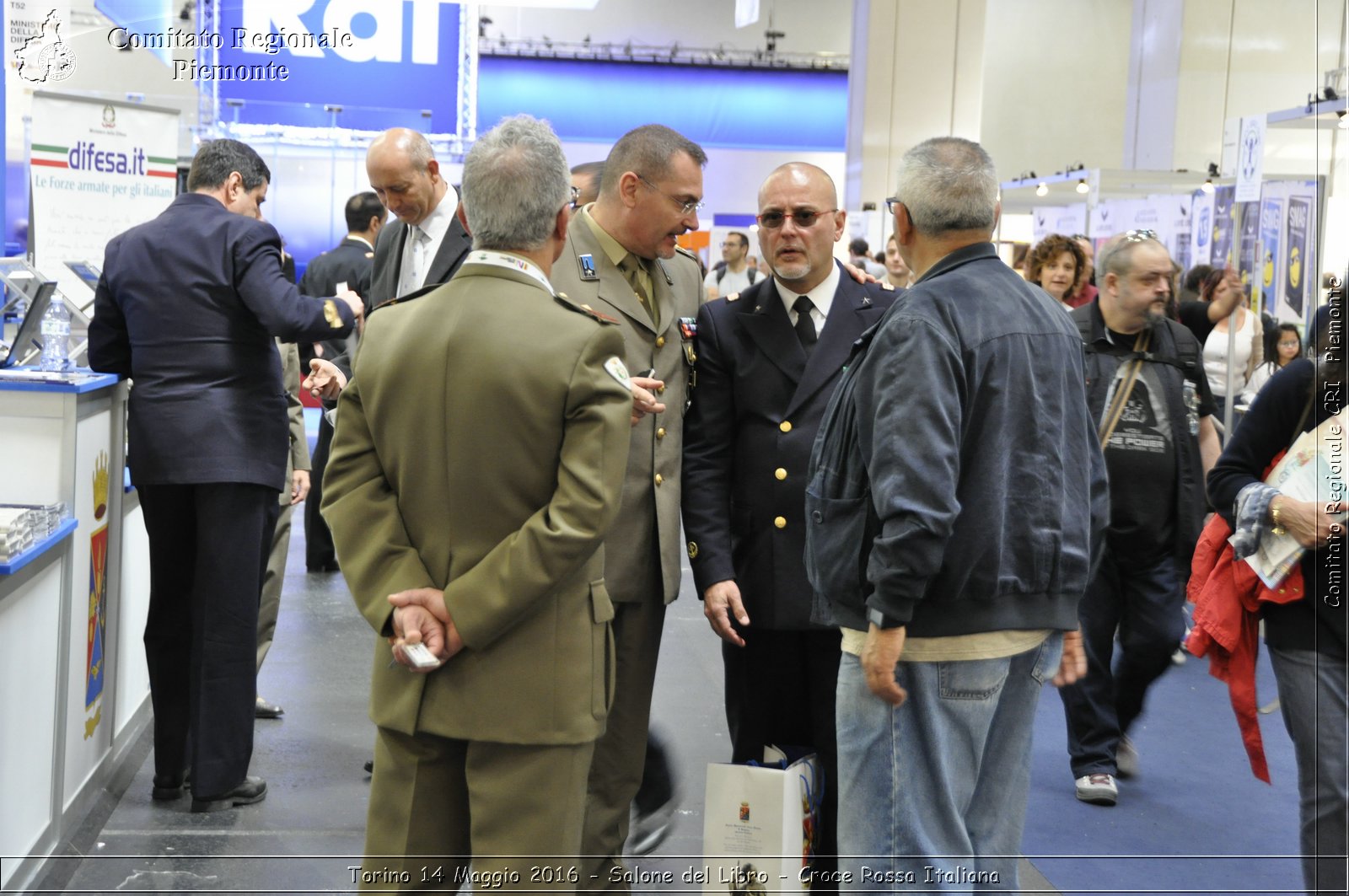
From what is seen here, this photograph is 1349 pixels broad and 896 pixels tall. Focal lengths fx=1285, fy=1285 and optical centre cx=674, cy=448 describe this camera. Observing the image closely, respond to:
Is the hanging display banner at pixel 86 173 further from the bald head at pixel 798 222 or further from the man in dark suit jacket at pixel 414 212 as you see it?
the bald head at pixel 798 222

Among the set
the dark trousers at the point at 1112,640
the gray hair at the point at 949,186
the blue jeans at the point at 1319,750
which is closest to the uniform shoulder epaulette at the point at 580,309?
the gray hair at the point at 949,186

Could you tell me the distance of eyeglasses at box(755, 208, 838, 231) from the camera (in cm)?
273

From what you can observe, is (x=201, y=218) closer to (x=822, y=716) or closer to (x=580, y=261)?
(x=580, y=261)

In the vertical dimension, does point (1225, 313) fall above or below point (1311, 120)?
below

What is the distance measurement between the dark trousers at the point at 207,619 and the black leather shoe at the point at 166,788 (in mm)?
22

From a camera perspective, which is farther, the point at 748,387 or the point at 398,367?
the point at 748,387

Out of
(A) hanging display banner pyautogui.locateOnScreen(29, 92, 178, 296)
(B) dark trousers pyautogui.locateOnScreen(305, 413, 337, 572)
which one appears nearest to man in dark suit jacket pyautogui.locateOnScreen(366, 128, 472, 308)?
(A) hanging display banner pyautogui.locateOnScreen(29, 92, 178, 296)

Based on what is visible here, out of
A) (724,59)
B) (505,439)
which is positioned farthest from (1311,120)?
(724,59)

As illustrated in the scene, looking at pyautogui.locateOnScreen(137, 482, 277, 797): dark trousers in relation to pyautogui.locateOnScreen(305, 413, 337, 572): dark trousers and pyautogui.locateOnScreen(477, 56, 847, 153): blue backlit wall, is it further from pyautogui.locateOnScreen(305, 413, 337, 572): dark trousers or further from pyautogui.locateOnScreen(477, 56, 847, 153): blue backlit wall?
pyautogui.locateOnScreen(477, 56, 847, 153): blue backlit wall

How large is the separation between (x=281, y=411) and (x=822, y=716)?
1.73 meters

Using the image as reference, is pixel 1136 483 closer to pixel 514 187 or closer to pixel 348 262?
pixel 514 187

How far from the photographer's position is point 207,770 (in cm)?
352

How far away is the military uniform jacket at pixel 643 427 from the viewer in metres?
2.69

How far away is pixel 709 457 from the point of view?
2.83m
